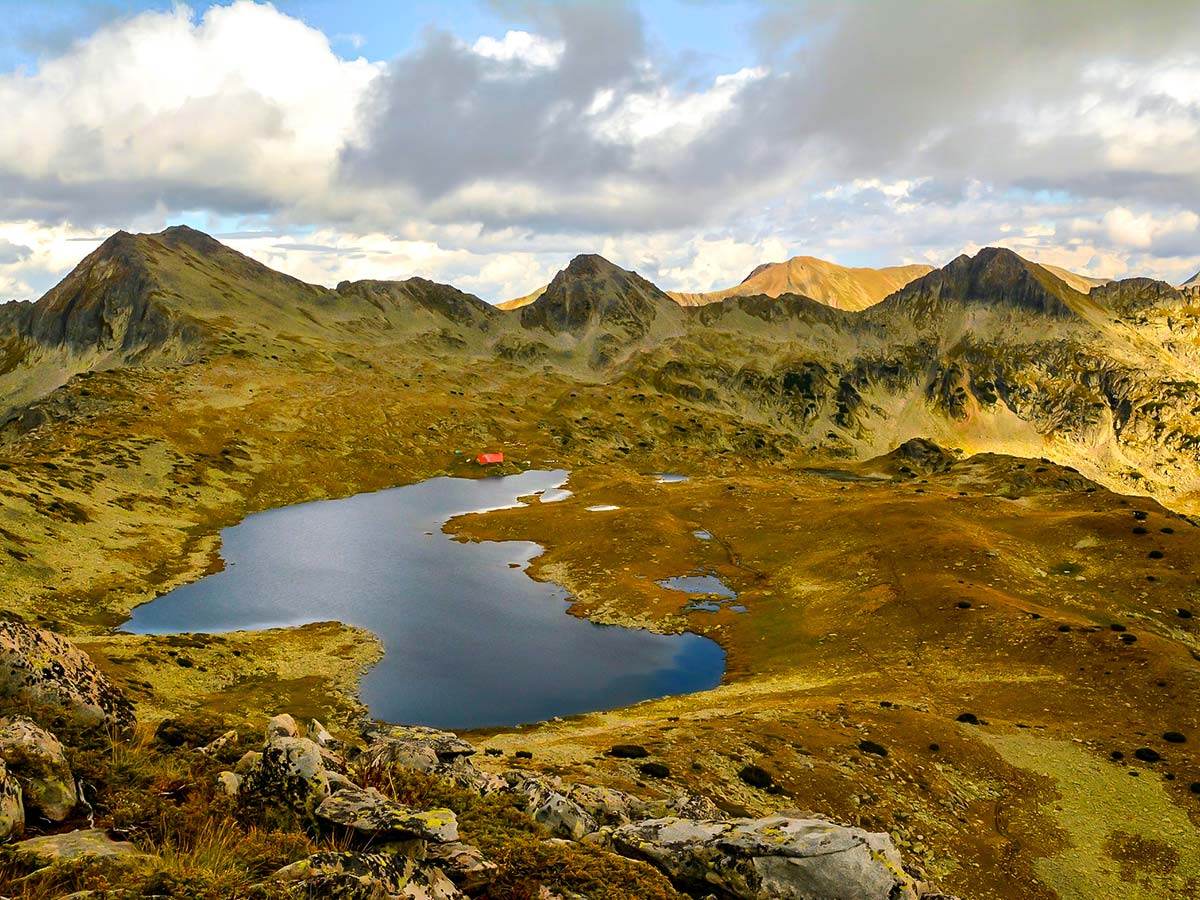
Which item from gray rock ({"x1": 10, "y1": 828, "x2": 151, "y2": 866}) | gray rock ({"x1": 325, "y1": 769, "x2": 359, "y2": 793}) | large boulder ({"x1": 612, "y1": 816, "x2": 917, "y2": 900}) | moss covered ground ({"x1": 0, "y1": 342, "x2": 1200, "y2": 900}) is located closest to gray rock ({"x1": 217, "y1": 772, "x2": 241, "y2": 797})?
gray rock ({"x1": 325, "y1": 769, "x2": 359, "y2": 793})

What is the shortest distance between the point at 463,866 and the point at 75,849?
7.29 m

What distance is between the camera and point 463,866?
14.8 metres

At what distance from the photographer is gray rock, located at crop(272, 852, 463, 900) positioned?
37.6ft

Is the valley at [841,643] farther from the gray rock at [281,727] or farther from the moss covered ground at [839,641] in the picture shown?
the gray rock at [281,727]

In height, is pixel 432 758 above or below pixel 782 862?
below

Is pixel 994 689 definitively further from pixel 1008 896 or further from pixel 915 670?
pixel 1008 896

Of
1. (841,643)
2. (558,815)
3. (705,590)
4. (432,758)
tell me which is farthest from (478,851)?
(705,590)

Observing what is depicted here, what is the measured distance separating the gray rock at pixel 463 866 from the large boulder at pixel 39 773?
25.4 ft

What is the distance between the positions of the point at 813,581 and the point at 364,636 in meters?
64.0

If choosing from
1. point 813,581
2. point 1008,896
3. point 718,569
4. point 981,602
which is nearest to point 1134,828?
point 1008,896

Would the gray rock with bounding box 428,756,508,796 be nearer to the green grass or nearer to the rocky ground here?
the rocky ground

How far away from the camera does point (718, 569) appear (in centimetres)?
11250

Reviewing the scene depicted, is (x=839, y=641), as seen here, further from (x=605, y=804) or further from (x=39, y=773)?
(x=39, y=773)

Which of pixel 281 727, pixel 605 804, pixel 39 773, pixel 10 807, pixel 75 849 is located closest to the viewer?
pixel 75 849
